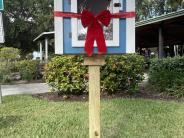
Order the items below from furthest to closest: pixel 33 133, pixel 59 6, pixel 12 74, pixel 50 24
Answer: pixel 50 24
pixel 12 74
pixel 33 133
pixel 59 6

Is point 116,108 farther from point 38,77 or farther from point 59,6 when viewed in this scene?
point 38,77

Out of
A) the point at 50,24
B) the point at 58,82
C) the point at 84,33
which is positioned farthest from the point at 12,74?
the point at 50,24

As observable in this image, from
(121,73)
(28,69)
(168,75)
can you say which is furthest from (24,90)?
(168,75)

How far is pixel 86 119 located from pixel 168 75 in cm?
497

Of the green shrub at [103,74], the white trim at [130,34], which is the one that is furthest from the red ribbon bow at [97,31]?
the green shrub at [103,74]

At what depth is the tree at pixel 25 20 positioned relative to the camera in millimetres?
44500

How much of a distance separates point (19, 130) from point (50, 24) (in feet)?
127

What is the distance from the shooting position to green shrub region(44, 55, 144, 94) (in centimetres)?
1138

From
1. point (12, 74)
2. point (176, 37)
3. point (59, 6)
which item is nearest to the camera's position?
point (59, 6)

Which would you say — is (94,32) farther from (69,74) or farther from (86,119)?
(69,74)

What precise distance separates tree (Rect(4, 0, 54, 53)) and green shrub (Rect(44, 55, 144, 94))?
33501 millimetres

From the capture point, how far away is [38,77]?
788 inches

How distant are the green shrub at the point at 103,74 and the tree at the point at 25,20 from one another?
33501mm

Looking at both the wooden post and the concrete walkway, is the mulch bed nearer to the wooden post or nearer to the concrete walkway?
the concrete walkway
